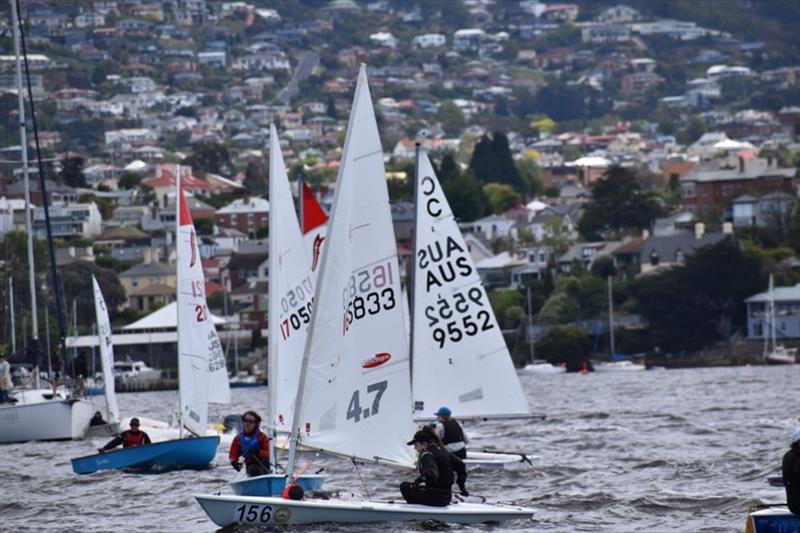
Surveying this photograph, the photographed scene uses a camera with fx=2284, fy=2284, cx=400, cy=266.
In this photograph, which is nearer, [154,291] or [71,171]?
[154,291]

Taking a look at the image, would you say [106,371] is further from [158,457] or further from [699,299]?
[699,299]

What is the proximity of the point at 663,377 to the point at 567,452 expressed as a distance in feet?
172

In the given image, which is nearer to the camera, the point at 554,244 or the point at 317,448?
the point at 317,448

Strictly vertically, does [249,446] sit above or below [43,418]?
above

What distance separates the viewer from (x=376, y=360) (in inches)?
1032

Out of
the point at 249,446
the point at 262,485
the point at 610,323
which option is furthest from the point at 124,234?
the point at 262,485

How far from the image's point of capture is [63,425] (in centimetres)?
4631

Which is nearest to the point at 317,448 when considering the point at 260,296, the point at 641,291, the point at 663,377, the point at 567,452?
the point at 567,452

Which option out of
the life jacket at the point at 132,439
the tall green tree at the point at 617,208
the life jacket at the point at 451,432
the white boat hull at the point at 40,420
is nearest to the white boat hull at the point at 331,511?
the life jacket at the point at 451,432

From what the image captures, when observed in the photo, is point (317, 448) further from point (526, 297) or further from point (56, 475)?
point (526, 297)

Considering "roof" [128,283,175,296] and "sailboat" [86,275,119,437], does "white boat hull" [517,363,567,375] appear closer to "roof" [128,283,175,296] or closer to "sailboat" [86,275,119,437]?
"roof" [128,283,175,296]

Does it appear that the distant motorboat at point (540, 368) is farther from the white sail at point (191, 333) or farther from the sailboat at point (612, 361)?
the white sail at point (191, 333)

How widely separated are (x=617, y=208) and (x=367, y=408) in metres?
130

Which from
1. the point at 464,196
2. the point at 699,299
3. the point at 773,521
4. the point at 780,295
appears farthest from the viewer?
the point at 464,196
